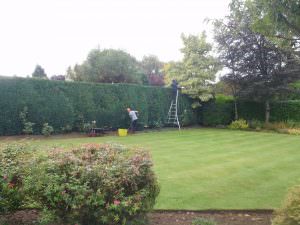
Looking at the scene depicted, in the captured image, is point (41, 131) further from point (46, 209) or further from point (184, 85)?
point (46, 209)

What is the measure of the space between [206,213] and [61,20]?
11952mm

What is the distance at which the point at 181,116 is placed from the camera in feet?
71.6

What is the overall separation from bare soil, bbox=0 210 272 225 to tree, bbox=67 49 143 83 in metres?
25.6

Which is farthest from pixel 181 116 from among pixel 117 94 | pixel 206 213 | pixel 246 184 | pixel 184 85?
pixel 206 213

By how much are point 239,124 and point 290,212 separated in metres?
18.2

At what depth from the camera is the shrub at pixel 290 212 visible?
3477 millimetres

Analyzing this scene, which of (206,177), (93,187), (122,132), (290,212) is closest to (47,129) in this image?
(122,132)

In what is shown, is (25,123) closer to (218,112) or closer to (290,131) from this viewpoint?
(218,112)

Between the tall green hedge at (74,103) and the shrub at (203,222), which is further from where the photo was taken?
the tall green hedge at (74,103)

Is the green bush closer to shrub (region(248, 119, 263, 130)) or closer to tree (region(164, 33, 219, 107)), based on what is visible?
tree (region(164, 33, 219, 107))

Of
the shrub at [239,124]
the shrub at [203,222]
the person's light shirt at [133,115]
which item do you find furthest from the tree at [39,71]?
the shrub at [203,222]

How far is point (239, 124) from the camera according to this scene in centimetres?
2130

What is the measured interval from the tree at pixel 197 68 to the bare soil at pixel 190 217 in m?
17.0

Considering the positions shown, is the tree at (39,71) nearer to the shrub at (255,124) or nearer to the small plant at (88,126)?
the small plant at (88,126)
